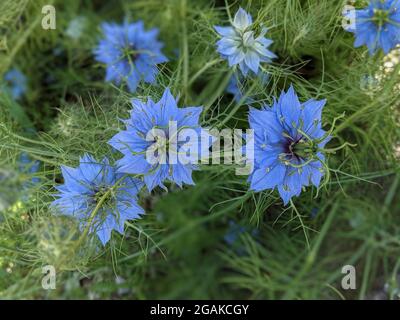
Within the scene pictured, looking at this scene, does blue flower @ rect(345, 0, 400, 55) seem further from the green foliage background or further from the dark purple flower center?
the dark purple flower center

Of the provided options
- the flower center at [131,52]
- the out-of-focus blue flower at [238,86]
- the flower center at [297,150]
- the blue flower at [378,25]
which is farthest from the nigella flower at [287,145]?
the flower center at [131,52]

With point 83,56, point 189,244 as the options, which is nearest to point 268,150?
point 189,244

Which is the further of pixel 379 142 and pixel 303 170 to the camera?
pixel 379 142

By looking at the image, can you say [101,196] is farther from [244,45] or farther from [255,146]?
[244,45]

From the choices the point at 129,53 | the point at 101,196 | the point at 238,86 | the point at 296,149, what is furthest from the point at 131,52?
the point at 296,149

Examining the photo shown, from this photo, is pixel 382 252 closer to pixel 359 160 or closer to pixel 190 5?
pixel 359 160
